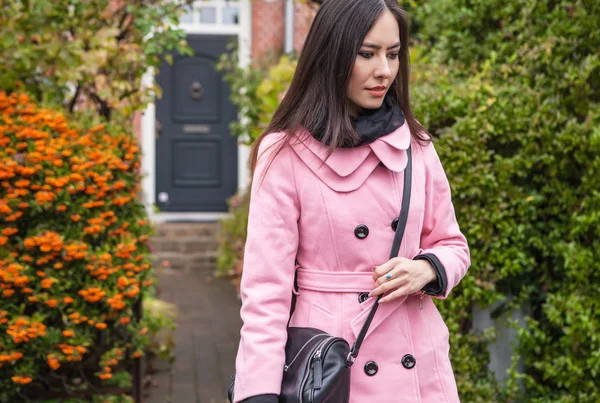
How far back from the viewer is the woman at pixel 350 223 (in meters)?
2.21

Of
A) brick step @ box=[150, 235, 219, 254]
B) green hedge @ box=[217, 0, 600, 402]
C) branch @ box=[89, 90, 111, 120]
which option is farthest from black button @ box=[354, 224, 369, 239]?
brick step @ box=[150, 235, 219, 254]

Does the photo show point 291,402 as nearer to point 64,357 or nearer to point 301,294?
point 301,294

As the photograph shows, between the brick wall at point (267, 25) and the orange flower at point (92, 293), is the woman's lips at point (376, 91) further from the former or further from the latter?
the brick wall at point (267, 25)

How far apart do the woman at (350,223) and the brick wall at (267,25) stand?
30.3 feet

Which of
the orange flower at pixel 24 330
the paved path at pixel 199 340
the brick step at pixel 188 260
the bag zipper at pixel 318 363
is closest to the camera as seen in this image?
the bag zipper at pixel 318 363

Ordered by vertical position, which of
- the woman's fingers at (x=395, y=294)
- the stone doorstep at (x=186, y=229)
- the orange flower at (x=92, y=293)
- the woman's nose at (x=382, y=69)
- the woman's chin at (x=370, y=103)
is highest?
the woman's nose at (x=382, y=69)

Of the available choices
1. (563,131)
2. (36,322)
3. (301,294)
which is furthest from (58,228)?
(563,131)

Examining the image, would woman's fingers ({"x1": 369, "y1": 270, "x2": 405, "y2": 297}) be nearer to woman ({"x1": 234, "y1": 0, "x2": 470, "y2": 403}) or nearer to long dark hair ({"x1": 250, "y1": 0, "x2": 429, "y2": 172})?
woman ({"x1": 234, "y1": 0, "x2": 470, "y2": 403})

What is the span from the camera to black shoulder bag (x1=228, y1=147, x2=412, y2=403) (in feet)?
6.70

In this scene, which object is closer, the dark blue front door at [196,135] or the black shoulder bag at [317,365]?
the black shoulder bag at [317,365]

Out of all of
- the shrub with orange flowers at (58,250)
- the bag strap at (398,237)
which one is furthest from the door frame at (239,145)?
the bag strap at (398,237)

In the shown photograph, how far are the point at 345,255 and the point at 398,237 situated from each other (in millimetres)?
147

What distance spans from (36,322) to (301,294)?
6.96ft

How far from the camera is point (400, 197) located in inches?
90.7
